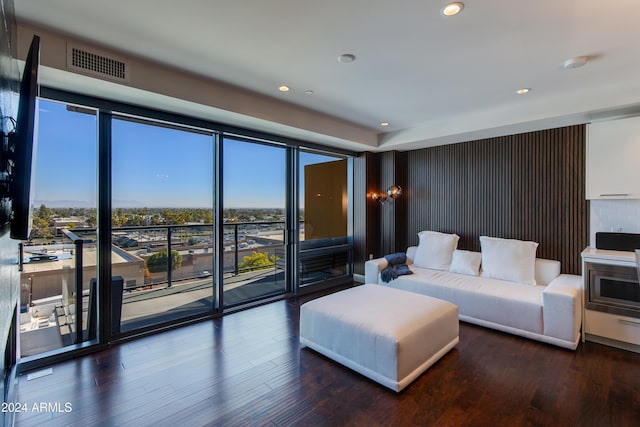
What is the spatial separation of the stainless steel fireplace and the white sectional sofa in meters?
0.14

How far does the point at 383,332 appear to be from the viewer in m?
2.31

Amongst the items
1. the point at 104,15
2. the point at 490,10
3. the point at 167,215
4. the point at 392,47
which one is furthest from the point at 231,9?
the point at 167,215

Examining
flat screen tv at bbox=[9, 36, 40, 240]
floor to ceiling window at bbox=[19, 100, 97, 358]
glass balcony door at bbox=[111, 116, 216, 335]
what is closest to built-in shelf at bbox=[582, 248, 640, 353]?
glass balcony door at bbox=[111, 116, 216, 335]

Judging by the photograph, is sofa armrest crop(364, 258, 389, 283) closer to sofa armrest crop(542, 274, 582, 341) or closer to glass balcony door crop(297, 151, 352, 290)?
glass balcony door crop(297, 151, 352, 290)

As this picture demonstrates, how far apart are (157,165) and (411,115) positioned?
130 inches

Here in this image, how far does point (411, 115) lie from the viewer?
Result: 4.04 meters

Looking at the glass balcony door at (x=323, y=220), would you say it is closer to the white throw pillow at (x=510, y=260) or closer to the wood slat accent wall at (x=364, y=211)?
the wood slat accent wall at (x=364, y=211)

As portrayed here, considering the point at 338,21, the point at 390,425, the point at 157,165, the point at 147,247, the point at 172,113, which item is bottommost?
the point at 390,425

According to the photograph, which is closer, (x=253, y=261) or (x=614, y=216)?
(x=614, y=216)

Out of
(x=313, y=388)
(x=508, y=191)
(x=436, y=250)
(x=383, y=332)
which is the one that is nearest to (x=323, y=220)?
(x=436, y=250)

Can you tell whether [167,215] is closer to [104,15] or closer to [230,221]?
[230,221]

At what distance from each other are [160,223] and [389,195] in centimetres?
353

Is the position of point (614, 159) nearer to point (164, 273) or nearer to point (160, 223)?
point (160, 223)

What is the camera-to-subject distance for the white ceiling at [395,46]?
186 centimetres
